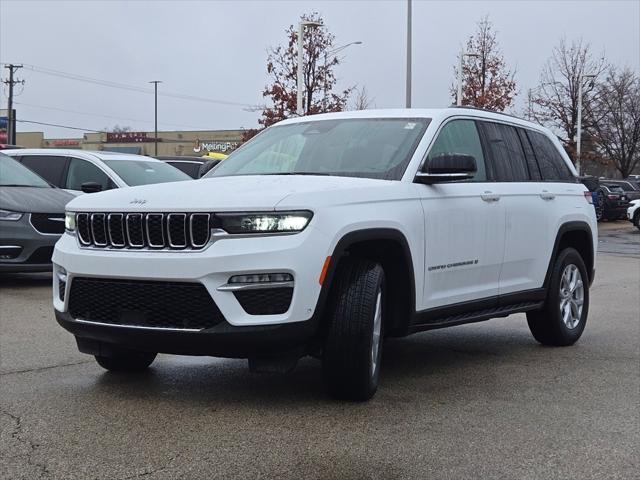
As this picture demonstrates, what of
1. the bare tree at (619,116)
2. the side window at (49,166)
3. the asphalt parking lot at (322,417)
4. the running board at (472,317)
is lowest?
the asphalt parking lot at (322,417)

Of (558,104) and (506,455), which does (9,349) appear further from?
(558,104)

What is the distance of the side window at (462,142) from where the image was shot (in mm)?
6312

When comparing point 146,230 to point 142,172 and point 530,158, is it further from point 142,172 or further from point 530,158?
point 142,172

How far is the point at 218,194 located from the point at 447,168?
1.59 m

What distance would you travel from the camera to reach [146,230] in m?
5.03

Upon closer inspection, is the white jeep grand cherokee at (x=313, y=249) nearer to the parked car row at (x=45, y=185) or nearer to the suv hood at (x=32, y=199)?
the parked car row at (x=45, y=185)

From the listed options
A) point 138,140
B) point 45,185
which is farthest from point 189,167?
point 138,140

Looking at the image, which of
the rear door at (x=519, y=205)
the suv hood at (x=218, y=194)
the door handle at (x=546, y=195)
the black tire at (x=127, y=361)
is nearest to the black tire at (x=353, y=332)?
the suv hood at (x=218, y=194)

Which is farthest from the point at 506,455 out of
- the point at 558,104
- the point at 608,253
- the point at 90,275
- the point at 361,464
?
the point at 558,104

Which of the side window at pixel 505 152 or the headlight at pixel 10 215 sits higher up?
the side window at pixel 505 152

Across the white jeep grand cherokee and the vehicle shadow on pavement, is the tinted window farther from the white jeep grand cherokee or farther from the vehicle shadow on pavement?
the white jeep grand cherokee

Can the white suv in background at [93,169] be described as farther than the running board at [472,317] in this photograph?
Yes

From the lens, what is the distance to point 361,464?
14.0 feet

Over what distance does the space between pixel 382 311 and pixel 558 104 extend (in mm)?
44473
